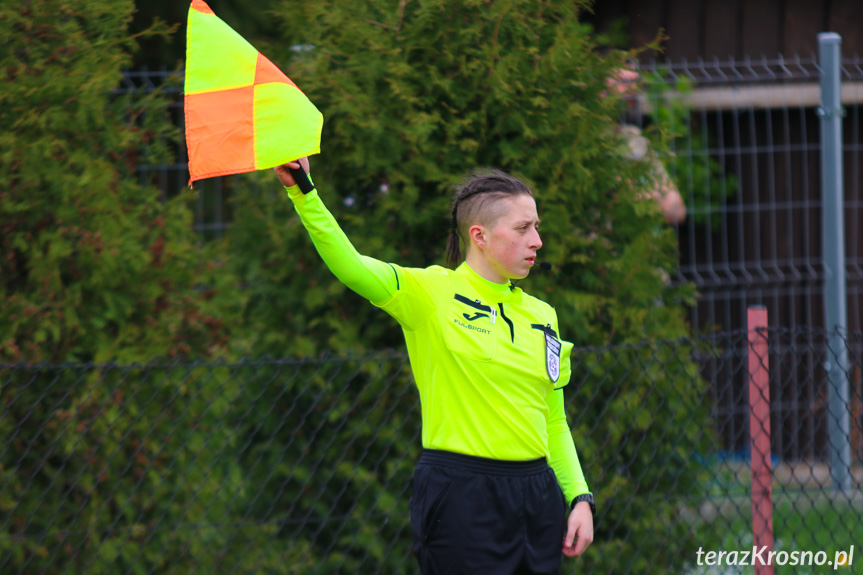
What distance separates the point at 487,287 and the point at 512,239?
16 centimetres

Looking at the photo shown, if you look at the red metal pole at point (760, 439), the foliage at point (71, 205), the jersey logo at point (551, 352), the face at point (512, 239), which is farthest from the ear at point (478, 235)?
the foliage at point (71, 205)

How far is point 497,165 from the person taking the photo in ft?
11.7

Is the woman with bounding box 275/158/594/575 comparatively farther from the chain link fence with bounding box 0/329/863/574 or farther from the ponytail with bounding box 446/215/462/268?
the chain link fence with bounding box 0/329/863/574

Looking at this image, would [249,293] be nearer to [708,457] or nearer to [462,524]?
[462,524]

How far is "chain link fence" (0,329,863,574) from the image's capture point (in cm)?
323

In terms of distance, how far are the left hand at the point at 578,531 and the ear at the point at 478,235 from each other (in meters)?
0.80

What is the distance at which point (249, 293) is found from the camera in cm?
374

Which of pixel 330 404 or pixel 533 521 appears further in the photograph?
pixel 330 404

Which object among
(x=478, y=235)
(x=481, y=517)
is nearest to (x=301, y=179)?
(x=478, y=235)

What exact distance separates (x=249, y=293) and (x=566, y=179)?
1.45 metres

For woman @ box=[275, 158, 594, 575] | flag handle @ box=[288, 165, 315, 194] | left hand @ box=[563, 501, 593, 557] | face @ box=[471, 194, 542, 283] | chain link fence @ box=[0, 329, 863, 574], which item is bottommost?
chain link fence @ box=[0, 329, 863, 574]

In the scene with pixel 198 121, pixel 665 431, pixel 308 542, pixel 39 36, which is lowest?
pixel 308 542

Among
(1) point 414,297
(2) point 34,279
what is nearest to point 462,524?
(1) point 414,297

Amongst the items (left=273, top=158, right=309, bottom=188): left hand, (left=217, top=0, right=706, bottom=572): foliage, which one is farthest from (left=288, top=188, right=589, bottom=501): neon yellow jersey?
(left=217, top=0, right=706, bottom=572): foliage
